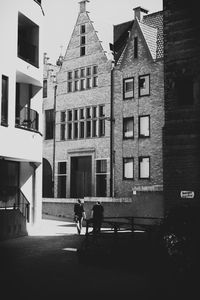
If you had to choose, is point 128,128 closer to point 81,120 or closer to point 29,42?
point 81,120

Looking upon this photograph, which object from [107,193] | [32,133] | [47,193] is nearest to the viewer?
→ [32,133]

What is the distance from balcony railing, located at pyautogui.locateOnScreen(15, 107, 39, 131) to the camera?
22708mm

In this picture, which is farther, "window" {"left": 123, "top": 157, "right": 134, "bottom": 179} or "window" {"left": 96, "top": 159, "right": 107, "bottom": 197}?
"window" {"left": 96, "top": 159, "right": 107, "bottom": 197}

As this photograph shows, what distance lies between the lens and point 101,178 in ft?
110

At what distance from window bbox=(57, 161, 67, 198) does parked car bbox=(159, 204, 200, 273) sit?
2566 cm

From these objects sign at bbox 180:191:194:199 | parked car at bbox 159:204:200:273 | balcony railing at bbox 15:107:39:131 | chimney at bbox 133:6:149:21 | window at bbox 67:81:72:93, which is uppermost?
chimney at bbox 133:6:149:21

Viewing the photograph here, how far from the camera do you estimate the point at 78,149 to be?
34844 millimetres

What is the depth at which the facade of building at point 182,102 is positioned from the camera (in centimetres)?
1825

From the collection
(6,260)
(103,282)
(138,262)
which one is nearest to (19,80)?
(6,260)

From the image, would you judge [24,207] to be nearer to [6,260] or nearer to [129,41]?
→ [6,260]

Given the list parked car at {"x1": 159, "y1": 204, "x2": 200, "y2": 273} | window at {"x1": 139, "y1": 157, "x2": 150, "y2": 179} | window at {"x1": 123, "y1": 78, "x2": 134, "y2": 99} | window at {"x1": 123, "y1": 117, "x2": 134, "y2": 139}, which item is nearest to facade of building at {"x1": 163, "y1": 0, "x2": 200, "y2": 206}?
parked car at {"x1": 159, "y1": 204, "x2": 200, "y2": 273}

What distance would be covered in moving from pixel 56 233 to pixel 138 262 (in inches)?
423

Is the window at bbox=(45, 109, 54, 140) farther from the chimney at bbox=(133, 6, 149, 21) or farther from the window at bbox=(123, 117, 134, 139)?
the chimney at bbox=(133, 6, 149, 21)

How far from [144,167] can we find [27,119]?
11.0 metres
